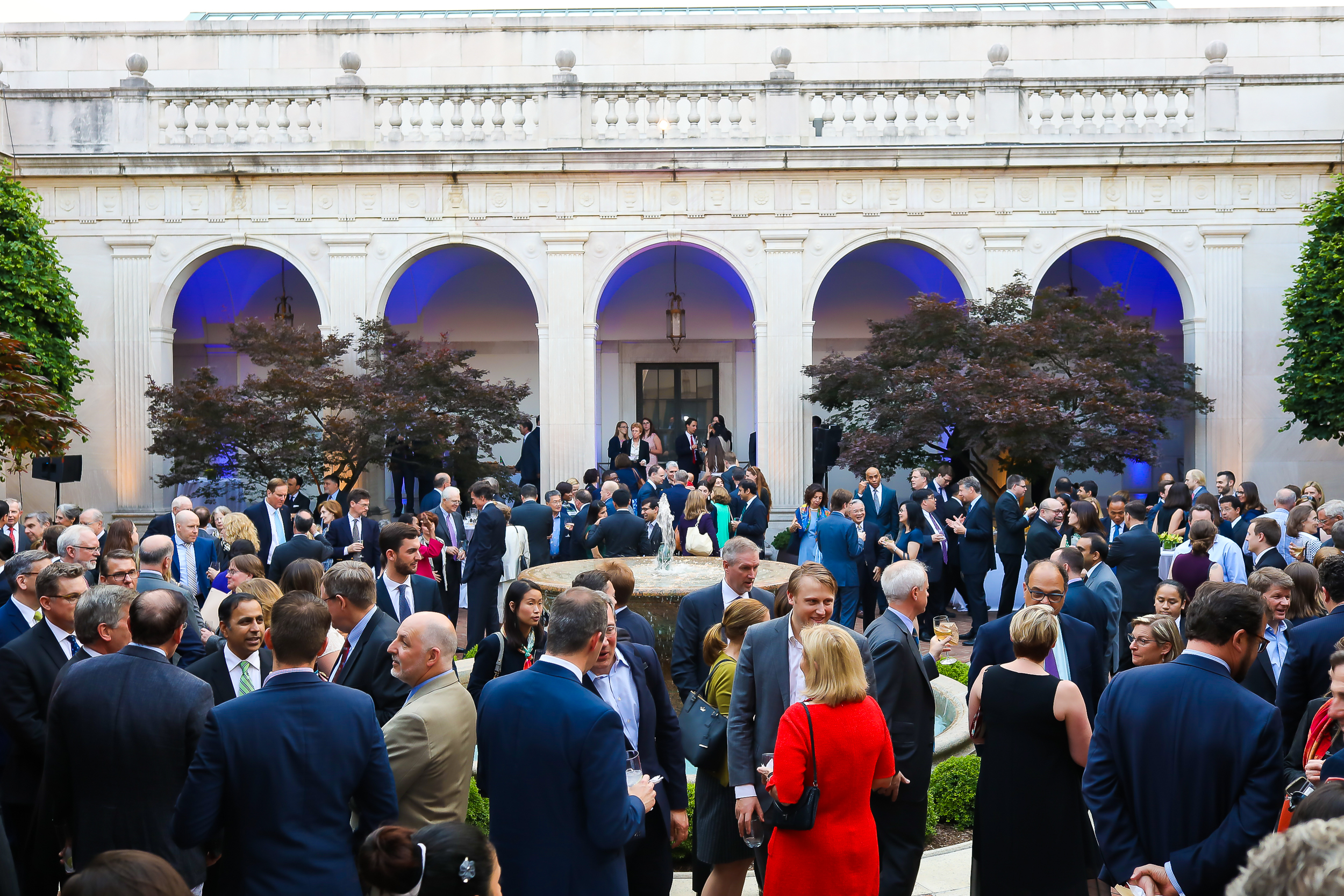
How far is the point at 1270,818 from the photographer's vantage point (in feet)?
11.2

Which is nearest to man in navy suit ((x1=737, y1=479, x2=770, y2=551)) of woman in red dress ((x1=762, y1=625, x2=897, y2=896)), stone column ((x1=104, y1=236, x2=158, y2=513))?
woman in red dress ((x1=762, y1=625, x2=897, y2=896))

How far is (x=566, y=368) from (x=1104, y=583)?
491 inches

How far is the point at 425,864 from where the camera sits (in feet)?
9.32

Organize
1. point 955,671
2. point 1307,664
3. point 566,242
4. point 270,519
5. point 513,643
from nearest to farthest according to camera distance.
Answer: point 1307,664
point 513,643
point 955,671
point 270,519
point 566,242

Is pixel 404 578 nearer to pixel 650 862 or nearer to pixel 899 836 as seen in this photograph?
pixel 650 862

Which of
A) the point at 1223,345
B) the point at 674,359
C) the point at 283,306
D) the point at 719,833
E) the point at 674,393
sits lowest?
the point at 719,833

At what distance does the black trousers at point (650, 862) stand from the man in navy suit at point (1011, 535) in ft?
26.8

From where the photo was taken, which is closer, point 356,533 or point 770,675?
point 770,675

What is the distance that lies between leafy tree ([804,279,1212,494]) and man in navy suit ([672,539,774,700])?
9941 millimetres

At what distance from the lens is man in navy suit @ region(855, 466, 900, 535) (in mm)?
12930

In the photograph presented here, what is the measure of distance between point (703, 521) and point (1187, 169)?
477 inches

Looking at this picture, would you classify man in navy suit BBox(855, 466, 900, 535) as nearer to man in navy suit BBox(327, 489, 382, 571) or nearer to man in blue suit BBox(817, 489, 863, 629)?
man in blue suit BBox(817, 489, 863, 629)

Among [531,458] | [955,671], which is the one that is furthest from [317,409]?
[955,671]

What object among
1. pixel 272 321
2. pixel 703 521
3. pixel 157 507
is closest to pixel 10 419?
pixel 703 521
